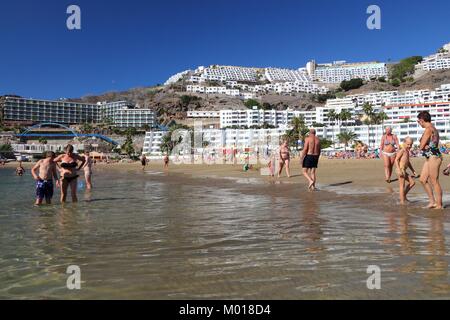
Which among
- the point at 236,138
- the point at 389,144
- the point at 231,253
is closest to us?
the point at 231,253

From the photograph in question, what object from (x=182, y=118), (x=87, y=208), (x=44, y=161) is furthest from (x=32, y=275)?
(x=182, y=118)

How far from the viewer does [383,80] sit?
17838 centimetres

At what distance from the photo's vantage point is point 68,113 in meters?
177

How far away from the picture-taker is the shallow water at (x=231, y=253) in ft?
9.20

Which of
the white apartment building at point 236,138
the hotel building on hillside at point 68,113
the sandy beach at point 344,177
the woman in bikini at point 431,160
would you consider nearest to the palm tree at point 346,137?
the white apartment building at point 236,138

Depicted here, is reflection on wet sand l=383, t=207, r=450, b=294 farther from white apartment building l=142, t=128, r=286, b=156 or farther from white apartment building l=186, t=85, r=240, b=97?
white apartment building l=186, t=85, r=240, b=97

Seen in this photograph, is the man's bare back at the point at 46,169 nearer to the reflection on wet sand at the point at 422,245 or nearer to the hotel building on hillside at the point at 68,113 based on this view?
the reflection on wet sand at the point at 422,245

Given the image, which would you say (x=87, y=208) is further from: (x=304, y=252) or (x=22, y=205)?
(x=304, y=252)

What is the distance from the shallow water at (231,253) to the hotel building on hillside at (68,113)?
520 ft

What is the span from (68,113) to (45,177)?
595ft

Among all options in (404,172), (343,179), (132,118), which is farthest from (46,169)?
(132,118)

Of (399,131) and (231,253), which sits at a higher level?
(399,131)

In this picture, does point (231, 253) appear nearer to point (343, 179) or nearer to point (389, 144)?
point (389, 144)

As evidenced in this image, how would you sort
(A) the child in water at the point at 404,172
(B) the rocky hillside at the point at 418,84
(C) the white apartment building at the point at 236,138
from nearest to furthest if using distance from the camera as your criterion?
(A) the child in water at the point at 404,172 < (C) the white apartment building at the point at 236,138 < (B) the rocky hillside at the point at 418,84
